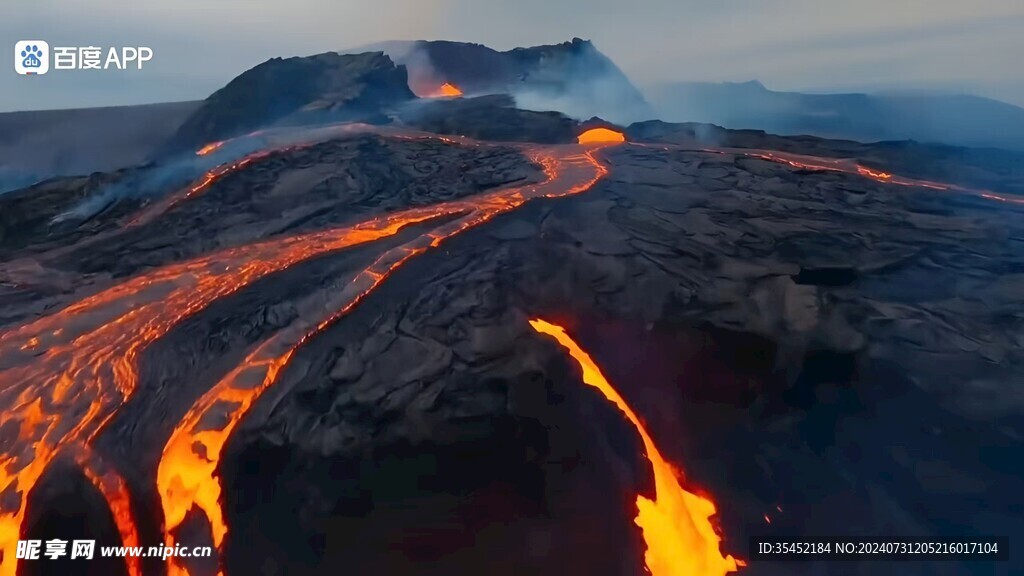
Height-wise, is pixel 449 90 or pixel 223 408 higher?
pixel 449 90

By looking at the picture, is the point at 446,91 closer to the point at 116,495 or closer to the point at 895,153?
the point at 895,153

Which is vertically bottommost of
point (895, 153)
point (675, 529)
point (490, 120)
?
point (675, 529)

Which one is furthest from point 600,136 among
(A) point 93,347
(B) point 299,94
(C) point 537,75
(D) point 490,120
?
(A) point 93,347

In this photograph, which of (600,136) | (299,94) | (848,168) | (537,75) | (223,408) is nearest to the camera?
(223,408)

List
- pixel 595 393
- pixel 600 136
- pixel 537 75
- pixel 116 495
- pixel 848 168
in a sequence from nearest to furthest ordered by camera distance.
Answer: pixel 116 495
pixel 595 393
pixel 848 168
pixel 600 136
pixel 537 75

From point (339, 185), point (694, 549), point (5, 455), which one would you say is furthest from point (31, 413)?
point (694, 549)
